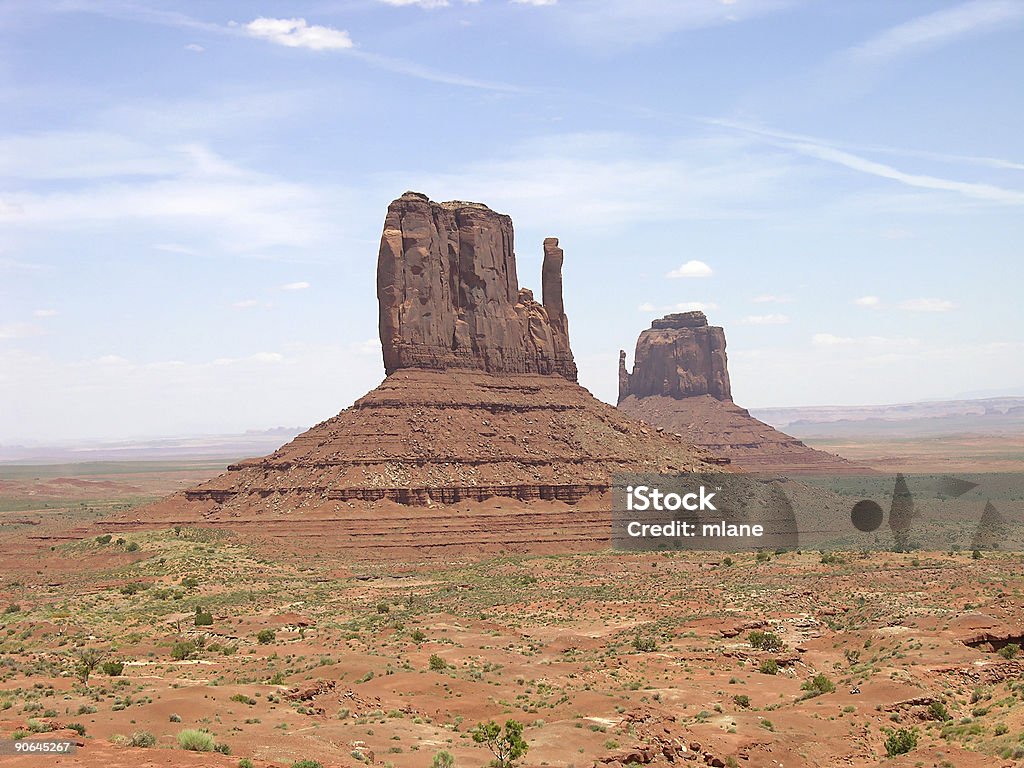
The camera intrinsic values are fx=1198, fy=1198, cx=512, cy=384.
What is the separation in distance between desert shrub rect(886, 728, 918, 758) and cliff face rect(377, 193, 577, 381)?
7685 centimetres

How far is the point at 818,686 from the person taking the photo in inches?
1567

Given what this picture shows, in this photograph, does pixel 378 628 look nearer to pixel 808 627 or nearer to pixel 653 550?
pixel 808 627

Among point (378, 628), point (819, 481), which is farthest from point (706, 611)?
point (819, 481)

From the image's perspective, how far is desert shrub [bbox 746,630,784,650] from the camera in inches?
1869

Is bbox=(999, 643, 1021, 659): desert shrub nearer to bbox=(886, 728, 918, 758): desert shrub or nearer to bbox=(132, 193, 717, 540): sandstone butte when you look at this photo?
bbox=(886, 728, 918, 758): desert shrub

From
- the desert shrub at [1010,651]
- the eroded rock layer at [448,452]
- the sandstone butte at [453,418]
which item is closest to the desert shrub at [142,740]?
the desert shrub at [1010,651]

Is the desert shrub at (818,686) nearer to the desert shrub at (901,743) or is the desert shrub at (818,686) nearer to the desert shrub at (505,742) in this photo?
the desert shrub at (901,743)

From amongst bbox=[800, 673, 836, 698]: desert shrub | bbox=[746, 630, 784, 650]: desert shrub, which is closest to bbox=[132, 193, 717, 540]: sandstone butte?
bbox=[746, 630, 784, 650]: desert shrub

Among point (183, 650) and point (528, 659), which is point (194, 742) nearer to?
point (183, 650)

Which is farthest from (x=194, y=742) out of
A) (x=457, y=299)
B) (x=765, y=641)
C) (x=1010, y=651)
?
(x=457, y=299)

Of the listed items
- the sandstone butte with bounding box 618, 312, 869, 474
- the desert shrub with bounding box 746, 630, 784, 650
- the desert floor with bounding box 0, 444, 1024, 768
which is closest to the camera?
the desert floor with bounding box 0, 444, 1024, 768

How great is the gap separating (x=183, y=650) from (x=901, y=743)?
87.3 feet

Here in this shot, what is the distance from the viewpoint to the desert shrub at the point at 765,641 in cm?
4747

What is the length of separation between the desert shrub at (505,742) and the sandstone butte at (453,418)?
56.9 metres
